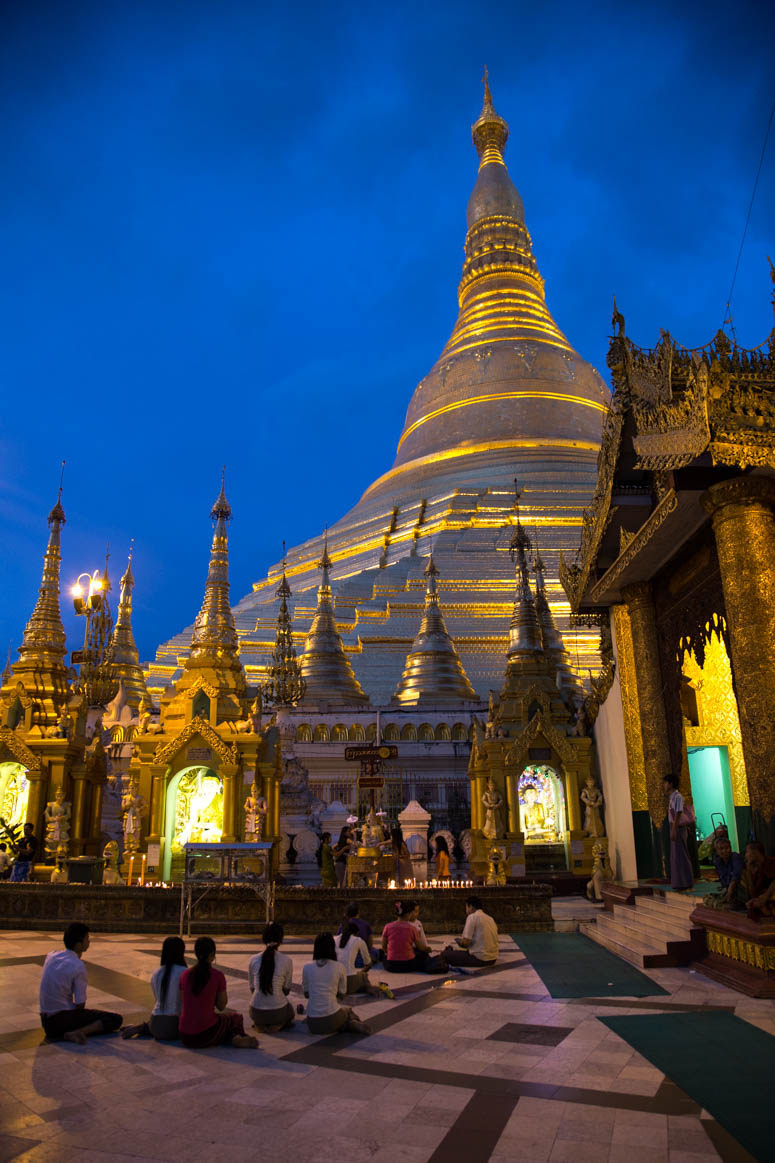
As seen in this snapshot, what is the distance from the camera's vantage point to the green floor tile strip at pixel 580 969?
6.65 m

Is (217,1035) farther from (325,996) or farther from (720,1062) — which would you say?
(720,1062)

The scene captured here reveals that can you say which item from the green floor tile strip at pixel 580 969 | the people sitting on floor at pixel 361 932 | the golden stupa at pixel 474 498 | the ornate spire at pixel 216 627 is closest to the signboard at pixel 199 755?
the ornate spire at pixel 216 627

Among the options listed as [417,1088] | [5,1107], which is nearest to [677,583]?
[417,1088]

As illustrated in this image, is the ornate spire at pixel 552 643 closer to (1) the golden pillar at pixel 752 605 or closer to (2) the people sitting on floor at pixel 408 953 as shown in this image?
(1) the golden pillar at pixel 752 605

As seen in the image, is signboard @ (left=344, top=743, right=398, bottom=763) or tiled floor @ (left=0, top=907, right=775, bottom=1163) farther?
signboard @ (left=344, top=743, right=398, bottom=763)

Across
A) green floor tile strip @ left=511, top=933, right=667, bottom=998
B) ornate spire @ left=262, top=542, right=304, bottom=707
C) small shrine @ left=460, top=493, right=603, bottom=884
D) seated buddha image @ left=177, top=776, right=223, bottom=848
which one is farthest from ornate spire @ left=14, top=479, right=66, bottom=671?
green floor tile strip @ left=511, top=933, right=667, bottom=998

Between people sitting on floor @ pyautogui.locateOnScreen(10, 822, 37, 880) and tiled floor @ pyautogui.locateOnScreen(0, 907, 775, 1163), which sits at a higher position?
people sitting on floor @ pyautogui.locateOnScreen(10, 822, 37, 880)

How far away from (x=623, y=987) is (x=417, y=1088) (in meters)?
3.16

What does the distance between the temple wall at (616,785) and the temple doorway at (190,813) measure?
6.12 meters

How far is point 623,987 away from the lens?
6781 mm

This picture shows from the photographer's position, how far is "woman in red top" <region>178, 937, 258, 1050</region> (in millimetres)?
5055

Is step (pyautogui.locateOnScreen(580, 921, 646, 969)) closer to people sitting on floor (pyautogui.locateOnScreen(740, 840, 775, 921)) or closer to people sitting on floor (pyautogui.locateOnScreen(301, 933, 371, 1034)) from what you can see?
people sitting on floor (pyautogui.locateOnScreen(740, 840, 775, 921))

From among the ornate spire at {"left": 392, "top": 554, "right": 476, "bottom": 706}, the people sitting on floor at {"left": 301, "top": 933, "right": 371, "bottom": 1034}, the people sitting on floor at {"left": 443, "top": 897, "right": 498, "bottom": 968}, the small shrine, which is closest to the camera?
the people sitting on floor at {"left": 301, "top": 933, "right": 371, "bottom": 1034}

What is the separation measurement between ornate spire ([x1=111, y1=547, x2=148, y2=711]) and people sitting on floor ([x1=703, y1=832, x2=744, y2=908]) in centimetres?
2096
